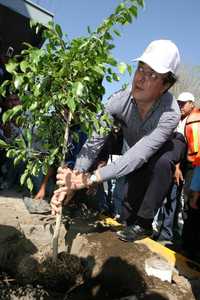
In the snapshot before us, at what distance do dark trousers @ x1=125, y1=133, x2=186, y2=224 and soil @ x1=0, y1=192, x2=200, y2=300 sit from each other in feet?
1.10

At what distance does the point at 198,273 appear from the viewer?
2881mm

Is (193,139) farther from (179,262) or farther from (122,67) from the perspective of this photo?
(122,67)

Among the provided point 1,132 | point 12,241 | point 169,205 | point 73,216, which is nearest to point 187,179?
point 169,205

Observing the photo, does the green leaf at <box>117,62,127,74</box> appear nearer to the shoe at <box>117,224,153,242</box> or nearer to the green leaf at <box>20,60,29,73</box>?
the green leaf at <box>20,60,29,73</box>

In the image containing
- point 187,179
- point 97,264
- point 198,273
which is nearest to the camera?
point 97,264

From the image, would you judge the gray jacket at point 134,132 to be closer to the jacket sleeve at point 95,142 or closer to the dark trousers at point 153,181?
the jacket sleeve at point 95,142

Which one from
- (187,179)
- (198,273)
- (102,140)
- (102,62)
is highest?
(102,62)

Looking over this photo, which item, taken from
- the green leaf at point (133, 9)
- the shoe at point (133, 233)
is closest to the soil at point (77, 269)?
the shoe at point (133, 233)

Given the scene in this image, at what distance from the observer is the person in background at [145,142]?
9.20 feet

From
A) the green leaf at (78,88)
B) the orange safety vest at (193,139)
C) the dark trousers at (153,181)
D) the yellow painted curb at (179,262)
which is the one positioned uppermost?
the green leaf at (78,88)

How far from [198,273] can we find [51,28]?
2.03 m

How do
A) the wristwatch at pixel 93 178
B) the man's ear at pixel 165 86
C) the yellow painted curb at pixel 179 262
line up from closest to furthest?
1. the wristwatch at pixel 93 178
2. the yellow painted curb at pixel 179 262
3. the man's ear at pixel 165 86

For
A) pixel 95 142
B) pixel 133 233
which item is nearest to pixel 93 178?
pixel 95 142

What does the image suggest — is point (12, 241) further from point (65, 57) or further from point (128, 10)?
point (128, 10)
